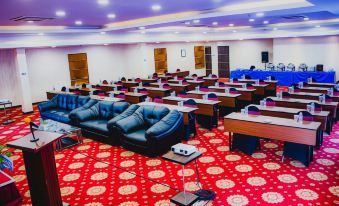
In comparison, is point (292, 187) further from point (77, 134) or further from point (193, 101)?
point (77, 134)

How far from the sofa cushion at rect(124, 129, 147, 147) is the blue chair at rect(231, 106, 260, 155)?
210cm

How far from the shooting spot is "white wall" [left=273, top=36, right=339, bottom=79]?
15.9 meters

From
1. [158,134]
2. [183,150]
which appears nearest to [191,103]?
[158,134]

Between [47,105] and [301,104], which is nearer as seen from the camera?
[301,104]

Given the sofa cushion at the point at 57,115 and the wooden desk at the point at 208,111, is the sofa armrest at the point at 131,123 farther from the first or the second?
the sofa cushion at the point at 57,115

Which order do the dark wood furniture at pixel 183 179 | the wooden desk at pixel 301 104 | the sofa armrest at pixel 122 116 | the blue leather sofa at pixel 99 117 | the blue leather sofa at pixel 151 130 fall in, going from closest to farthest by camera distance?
the dark wood furniture at pixel 183 179
the blue leather sofa at pixel 151 130
the sofa armrest at pixel 122 116
the wooden desk at pixel 301 104
the blue leather sofa at pixel 99 117

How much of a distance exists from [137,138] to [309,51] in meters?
13.6

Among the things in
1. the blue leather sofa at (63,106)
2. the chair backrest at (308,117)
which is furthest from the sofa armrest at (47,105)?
the chair backrest at (308,117)

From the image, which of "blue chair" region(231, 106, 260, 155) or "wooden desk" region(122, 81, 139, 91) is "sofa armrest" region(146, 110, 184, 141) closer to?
"blue chair" region(231, 106, 260, 155)

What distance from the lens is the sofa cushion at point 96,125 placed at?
783cm

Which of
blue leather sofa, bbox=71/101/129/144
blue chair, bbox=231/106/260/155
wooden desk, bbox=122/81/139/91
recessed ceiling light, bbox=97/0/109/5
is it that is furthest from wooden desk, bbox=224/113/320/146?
wooden desk, bbox=122/81/139/91

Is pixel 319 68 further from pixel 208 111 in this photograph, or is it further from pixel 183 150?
pixel 183 150

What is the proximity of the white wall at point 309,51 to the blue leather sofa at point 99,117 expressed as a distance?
12.5m

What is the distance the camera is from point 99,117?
8.82 m
